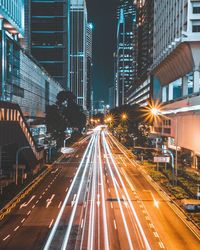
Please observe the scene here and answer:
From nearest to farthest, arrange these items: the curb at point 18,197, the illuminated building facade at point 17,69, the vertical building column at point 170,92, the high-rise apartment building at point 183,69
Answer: the curb at point 18,197 < the high-rise apartment building at point 183,69 < the illuminated building facade at point 17,69 < the vertical building column at point 170,92

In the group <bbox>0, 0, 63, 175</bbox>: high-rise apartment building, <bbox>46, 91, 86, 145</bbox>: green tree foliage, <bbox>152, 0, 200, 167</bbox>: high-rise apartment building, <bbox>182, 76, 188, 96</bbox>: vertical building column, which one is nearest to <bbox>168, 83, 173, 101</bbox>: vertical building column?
<bbox>152, 0, 200, 167</bbox>: high-rise apartment building

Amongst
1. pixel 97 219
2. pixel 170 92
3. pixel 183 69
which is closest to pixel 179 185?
pixel 97 219

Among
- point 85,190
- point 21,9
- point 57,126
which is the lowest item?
point 85,190

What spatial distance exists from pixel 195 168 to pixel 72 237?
46699 millimetres

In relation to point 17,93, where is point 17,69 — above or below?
above

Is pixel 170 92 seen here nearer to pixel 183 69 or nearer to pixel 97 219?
pixel 183 69

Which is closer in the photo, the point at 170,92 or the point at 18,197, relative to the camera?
the point at 18,197

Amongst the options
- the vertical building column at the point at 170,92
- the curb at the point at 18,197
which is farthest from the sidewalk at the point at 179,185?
the vertical building column at the point at 170,92

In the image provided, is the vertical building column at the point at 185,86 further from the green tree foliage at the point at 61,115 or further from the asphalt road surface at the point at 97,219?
the green tree foliage at the point at 61,115

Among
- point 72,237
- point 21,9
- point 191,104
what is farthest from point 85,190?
point 21,9

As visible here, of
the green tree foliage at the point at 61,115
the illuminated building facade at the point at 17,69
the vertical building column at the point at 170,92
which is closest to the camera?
the illuminated building facade at the point at 17,69

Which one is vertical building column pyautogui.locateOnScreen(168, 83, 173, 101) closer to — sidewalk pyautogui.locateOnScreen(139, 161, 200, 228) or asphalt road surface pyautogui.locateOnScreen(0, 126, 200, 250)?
sidewalk pyautogui.locateOnScreen(139, 161, 200, 228)

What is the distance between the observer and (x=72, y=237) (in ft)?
92.8

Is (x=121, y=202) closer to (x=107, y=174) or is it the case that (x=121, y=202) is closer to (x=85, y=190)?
(x=85, y=190)
